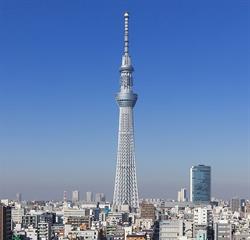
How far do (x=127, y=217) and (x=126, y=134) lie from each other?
4.22 m

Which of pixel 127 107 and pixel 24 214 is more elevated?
pixel 127 107

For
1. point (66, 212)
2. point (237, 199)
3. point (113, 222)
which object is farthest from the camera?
point (237, 199)

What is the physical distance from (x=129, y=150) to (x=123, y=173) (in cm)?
92

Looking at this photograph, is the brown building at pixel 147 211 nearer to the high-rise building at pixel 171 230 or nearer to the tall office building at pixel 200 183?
the high-rise building at pixel 171 230

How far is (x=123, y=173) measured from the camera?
29500mm

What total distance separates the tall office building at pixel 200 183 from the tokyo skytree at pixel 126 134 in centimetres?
1109

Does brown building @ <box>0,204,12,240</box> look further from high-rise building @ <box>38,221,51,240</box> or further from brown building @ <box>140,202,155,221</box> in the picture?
brown building @ <box>140,202,155,221</box>

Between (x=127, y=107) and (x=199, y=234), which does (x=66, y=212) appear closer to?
(x=127, y=107)

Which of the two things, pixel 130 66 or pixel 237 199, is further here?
pixel 237 199

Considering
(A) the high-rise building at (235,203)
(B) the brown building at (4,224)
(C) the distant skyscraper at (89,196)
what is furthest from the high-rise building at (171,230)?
(C) the distant skyscraper at (89,196)

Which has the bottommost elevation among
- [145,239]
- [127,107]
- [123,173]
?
[145,239]

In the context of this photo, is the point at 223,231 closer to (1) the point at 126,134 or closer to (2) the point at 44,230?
(2) the point at 44,230

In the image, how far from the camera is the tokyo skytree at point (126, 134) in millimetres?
29281

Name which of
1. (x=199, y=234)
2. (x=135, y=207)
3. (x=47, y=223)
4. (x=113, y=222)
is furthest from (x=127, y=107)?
A: (x=199, y=234)
